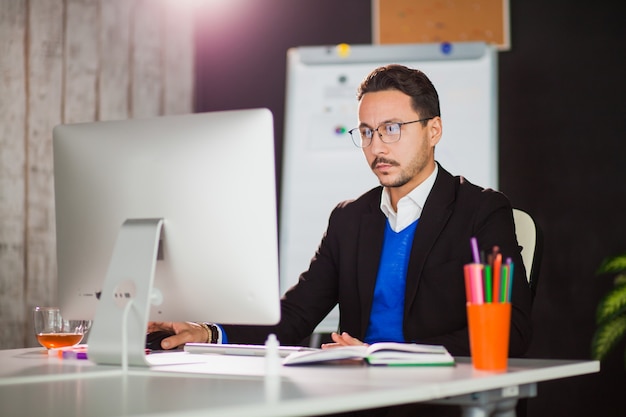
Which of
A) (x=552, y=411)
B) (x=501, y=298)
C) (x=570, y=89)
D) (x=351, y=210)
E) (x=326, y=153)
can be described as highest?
(x=570, y=89)

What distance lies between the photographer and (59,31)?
3727mm

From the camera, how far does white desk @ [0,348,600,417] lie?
A: 110cm

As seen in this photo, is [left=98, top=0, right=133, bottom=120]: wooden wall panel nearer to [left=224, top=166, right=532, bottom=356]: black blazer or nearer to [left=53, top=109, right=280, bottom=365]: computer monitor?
[left=224, top=166, right=532, bottom=356]: black blazer

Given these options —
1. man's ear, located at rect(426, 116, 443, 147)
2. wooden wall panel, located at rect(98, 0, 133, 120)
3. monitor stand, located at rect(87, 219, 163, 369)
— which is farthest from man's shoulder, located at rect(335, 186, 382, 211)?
wooden wall panel, located at rect(98, 0, 133, 120)

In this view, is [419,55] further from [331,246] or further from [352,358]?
[352,358]

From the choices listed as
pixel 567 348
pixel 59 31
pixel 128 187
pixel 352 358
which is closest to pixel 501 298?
pixel 352 358

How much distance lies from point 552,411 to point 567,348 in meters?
0.29

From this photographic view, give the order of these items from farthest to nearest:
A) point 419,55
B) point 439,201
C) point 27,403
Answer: point 419,55 < point 439,201 < point 27,403

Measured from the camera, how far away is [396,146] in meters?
2.26

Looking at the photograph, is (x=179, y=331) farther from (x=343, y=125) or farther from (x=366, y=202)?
(x=343, y=125)

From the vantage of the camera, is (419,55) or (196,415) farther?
(419,55)

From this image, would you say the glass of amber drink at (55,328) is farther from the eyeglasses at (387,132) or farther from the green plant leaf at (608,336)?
the green plant leaf at (608,336)

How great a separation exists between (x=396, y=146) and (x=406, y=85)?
169 mm

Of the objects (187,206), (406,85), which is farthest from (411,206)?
(187,206)
